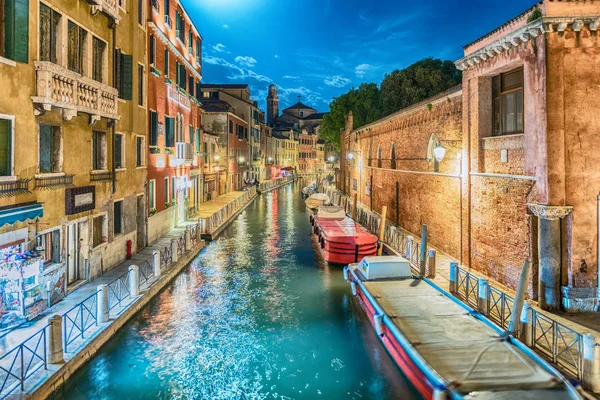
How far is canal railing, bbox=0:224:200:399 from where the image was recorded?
771 cm

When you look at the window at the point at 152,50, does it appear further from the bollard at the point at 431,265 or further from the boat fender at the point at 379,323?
→ the boat fender at the point at 379,323

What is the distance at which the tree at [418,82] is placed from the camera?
39625mm

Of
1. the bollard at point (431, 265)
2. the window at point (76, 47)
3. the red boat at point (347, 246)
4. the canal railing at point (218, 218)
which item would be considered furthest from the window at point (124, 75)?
the bollard at point (431, 265)

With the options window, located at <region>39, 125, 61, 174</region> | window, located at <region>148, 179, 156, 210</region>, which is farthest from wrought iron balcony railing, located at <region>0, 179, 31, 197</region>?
window, located at <region>148, 179, 156, 210</region>

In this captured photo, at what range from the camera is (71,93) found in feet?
40.2

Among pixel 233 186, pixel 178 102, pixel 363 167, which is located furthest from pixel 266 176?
pixel 178 102

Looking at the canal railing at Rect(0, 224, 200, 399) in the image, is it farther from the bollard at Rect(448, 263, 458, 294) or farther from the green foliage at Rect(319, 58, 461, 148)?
the green foliage at Rect(319, 58, 461, 148)

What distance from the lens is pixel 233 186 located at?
5222 cm

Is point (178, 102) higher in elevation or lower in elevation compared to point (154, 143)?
higher

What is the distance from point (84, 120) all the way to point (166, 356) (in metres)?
7.96

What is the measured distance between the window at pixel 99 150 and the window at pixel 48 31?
3337 millimetres

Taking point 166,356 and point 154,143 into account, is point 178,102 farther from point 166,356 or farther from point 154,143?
point 166,356

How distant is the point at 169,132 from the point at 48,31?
40.0 feet

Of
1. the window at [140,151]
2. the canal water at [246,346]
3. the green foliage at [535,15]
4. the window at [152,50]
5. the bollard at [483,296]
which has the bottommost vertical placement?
the canal water at [246,346]
